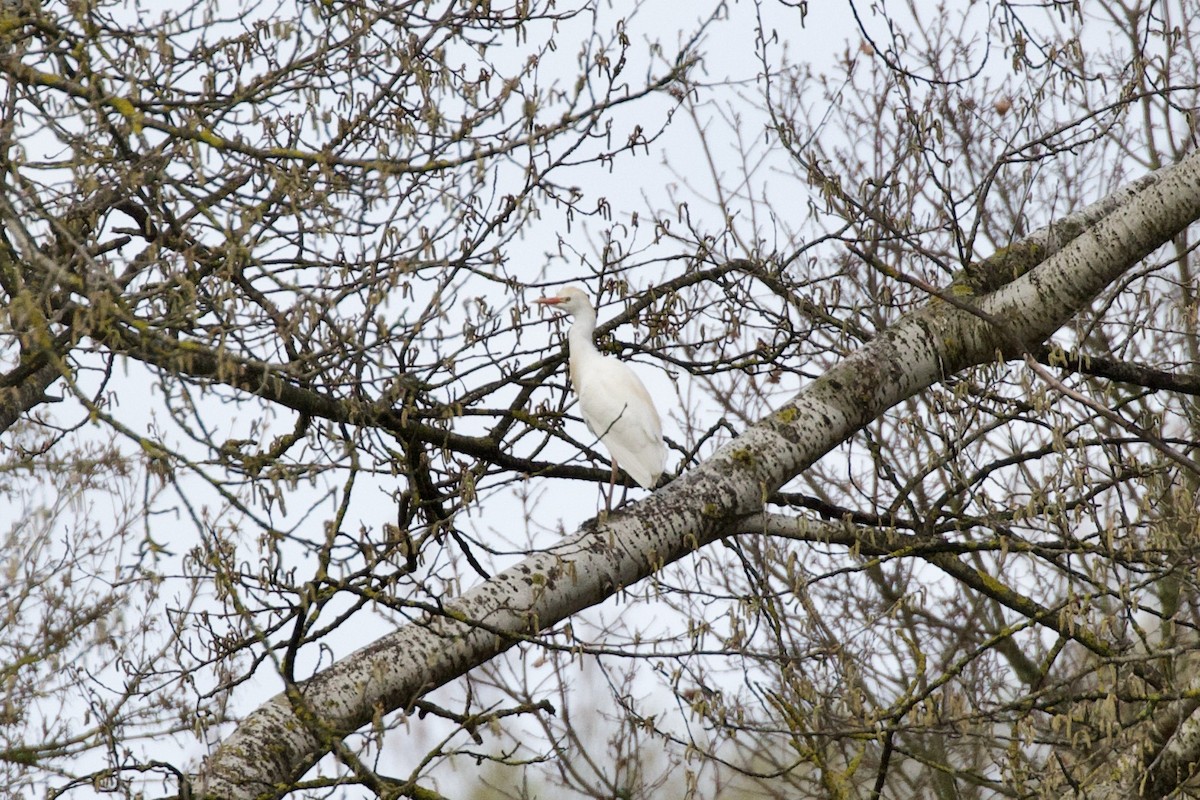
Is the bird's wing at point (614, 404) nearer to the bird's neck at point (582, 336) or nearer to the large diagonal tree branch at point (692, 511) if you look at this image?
the bird's neck at point (582, 336)

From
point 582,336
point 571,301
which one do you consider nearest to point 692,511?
point 582,336

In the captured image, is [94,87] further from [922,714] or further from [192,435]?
[922,714]

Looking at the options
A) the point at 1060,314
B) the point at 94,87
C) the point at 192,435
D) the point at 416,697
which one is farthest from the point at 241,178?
the point at 1060,314

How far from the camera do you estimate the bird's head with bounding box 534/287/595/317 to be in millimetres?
6039

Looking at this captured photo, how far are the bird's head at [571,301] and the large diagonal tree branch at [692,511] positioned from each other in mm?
1830

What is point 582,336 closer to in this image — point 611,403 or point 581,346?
point 581,346

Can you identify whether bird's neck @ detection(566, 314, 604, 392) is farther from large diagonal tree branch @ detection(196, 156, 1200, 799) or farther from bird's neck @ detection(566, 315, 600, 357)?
large diagonal tree branch @ detection(196, 156, 1200, 799)

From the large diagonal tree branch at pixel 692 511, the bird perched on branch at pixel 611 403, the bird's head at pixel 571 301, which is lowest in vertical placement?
the large diagonal tree branch at pixel 692 511

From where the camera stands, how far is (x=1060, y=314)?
15.2 feet

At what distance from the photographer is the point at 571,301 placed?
243 inches

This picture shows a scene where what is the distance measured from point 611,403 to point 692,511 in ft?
6.76

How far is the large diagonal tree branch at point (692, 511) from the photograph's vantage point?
10.8ft

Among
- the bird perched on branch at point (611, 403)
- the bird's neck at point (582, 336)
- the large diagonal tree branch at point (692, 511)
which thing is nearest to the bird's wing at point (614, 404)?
the bird perched on branch at point (611, 403)

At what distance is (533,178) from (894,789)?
259 inches
